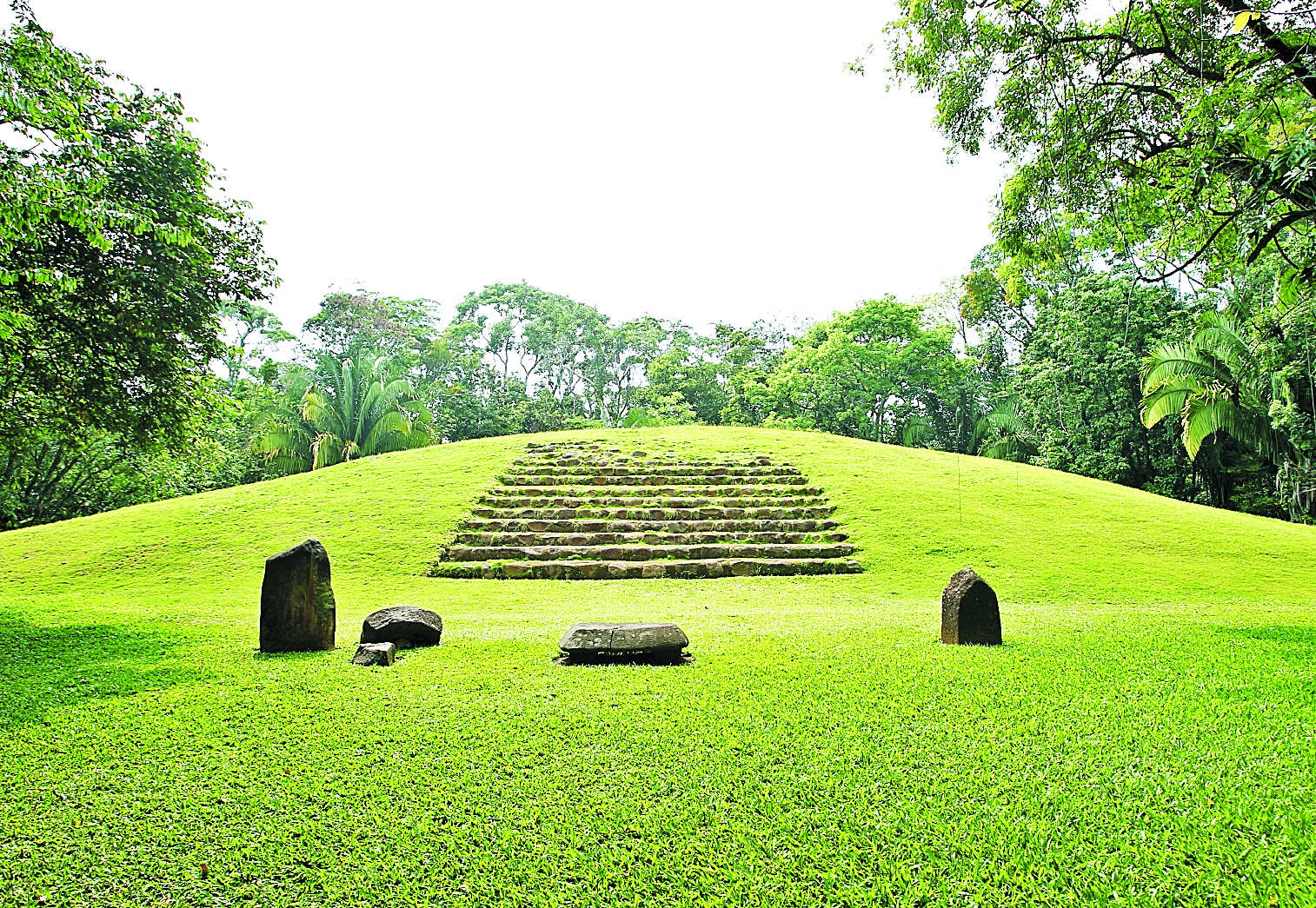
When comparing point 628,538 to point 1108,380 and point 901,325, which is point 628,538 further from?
point 901,325

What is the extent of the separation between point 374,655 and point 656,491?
10.3m

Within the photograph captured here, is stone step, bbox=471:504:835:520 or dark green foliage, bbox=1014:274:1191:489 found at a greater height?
dark green foliage, bbox=1014:274:1191:489

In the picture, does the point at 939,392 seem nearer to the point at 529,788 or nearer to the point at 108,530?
the point at 108,530

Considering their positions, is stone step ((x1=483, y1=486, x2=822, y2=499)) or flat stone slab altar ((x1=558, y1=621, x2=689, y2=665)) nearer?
flat stone slab altar ((x1=558, y1=621, x2=689, y2=665))

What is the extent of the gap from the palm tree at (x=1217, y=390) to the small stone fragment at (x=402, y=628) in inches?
737

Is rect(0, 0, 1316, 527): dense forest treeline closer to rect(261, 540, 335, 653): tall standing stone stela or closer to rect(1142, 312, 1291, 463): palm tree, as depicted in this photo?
rect(1142, 312, 1291, 463): palm tree

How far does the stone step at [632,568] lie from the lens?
443 inches

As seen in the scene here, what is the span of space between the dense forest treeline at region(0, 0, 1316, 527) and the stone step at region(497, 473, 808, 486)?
562cm

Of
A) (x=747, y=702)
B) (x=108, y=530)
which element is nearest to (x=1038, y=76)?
(x=747, y=702)

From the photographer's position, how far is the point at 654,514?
13625 mm

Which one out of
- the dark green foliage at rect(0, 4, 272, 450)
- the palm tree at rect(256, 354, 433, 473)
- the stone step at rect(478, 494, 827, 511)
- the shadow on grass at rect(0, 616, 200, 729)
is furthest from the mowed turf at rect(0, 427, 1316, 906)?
the palm tree at rect(256, 354, 433, 473)

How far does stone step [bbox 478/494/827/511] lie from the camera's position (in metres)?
14.1

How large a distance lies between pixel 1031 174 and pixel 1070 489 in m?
9.42

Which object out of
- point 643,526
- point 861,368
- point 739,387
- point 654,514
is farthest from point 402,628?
point 739,387
